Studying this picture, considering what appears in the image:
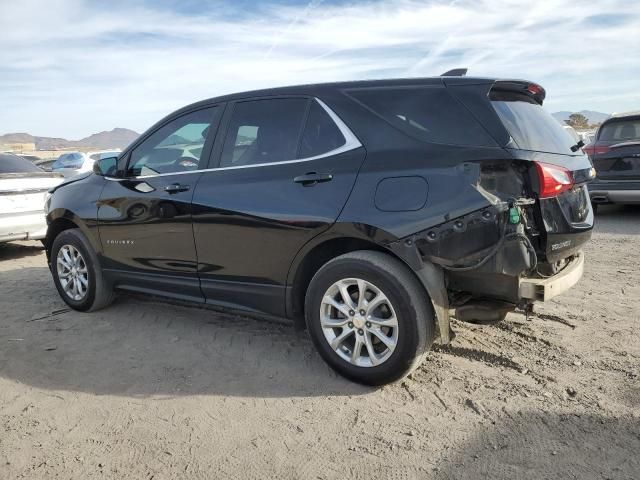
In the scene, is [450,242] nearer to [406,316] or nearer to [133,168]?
[406,316]

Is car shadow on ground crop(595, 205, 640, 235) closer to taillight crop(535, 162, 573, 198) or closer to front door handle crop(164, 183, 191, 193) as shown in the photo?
taillight crop(535, 162, 573, 198)

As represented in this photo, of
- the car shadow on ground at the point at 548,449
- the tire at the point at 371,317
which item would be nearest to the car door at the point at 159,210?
the tire at the point at 371,317

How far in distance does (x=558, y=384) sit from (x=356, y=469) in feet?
4.79

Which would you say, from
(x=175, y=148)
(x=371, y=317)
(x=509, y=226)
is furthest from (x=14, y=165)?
(x=509, y=226)

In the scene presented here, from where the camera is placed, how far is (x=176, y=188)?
13.7 ft

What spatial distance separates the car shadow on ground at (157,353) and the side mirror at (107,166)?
49.9 inches

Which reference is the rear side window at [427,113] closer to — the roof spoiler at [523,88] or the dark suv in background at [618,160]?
the roof spoiler at [523,88]

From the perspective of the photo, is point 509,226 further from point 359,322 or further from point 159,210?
point 159,210

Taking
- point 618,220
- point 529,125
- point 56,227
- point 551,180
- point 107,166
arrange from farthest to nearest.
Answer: point 618,220 → point 56,227 → point 107,166 → point 529,125 → point 551,180

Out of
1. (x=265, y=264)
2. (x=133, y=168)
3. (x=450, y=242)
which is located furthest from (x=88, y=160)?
(x=450, y=242)

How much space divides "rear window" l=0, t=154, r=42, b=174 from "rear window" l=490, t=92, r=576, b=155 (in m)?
7.07

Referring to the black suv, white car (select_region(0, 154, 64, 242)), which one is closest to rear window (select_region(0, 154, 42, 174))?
white car (select_region(0, 154, 64, 242))

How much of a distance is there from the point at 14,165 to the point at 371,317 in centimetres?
691

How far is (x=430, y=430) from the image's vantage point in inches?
114
